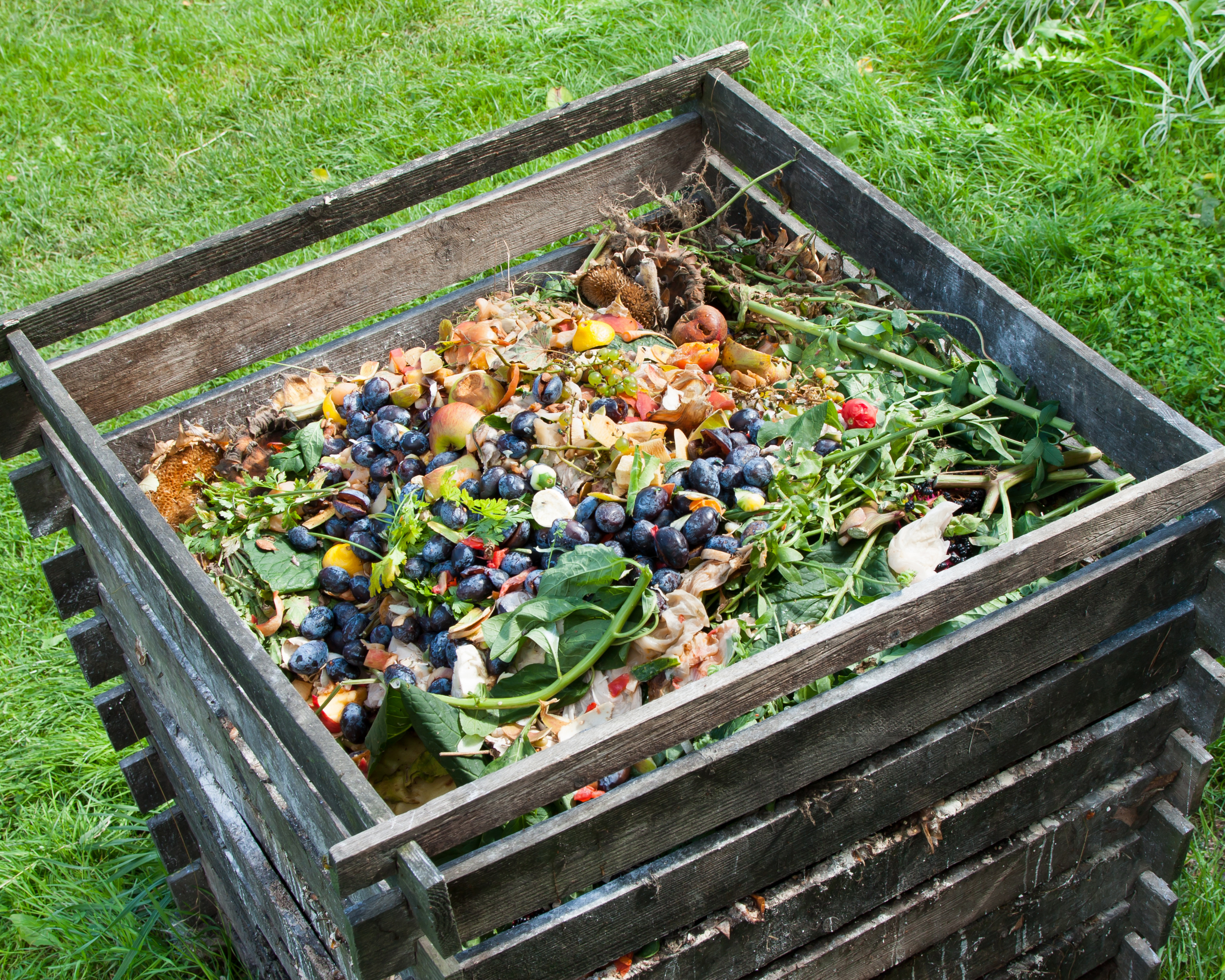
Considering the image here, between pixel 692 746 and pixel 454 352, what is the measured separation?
130cm

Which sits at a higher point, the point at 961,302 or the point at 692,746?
the point at 961,302

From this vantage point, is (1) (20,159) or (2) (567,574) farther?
(1) (20,159)

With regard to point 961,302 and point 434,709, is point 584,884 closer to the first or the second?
point 434,709

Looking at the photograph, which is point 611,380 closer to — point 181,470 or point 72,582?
point 181,470

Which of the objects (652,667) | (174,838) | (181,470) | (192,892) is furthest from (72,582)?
(652,667)

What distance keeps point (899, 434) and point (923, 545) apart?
0.82 ft

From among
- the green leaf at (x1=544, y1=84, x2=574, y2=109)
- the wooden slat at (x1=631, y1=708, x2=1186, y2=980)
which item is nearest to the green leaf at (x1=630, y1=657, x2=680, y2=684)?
the wooden slat at (x1=631, y1=708, x2=1186, y2=980)

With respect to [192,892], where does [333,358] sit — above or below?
above

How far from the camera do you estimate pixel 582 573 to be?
196 cm

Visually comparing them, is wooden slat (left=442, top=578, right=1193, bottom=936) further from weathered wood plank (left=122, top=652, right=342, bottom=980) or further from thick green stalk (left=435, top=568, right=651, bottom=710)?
weathered wood plank (left=122, top=652, right=342, bottom=980)

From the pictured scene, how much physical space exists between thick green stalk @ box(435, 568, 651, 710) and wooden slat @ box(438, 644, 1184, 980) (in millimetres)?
333

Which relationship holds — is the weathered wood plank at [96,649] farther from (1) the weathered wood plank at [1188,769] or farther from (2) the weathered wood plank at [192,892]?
(1) the weathered wood plank at [1188,769]

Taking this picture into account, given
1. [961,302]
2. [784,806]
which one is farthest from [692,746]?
[961,302]

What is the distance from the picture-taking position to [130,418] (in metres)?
4.27
